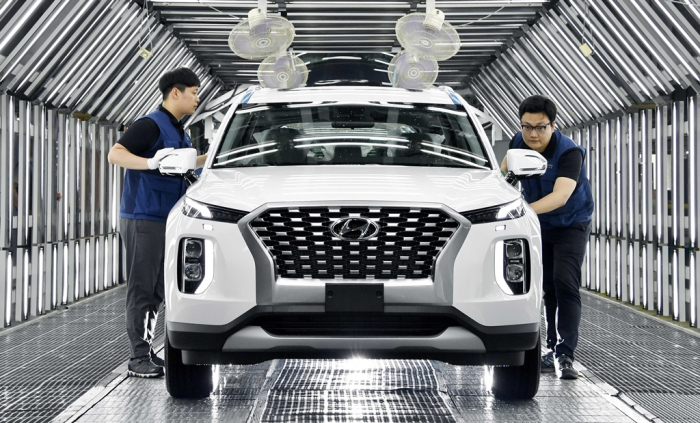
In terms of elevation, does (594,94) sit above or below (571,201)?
above

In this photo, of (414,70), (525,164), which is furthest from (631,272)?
(525,164)

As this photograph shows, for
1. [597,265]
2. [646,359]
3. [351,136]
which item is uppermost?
[351,136]

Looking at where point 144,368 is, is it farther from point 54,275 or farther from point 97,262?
point 97,262

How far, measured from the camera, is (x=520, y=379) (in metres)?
5.32

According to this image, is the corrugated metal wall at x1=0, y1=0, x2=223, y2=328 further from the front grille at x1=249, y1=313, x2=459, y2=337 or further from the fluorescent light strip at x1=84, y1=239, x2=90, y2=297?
the front grille at x1=249, y1=313, x2=459, y2=337

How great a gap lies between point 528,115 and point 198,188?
2.64 metres

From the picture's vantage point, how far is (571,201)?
253 inches

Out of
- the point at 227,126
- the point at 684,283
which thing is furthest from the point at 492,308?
the point at 684,283

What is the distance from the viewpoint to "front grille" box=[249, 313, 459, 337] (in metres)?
4.40

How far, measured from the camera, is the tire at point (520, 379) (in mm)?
5147

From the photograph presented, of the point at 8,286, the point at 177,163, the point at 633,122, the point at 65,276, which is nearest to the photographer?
the point at 177,163

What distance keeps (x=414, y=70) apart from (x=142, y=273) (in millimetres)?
4732

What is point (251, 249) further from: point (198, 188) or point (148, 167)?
point (148, 167)

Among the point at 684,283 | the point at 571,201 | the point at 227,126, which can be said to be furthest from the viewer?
the point at 684,283
